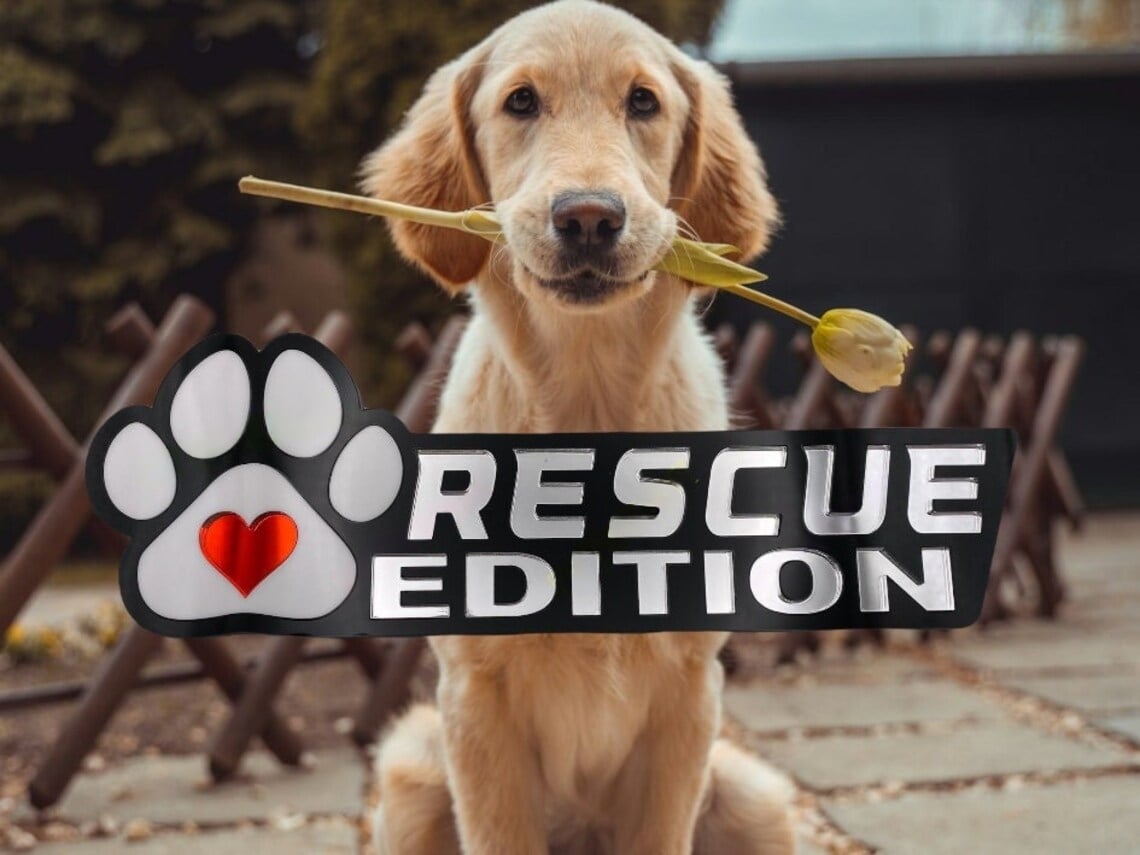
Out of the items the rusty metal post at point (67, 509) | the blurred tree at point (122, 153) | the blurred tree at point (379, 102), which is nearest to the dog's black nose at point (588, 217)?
the rusty metal post at point (67, 509)

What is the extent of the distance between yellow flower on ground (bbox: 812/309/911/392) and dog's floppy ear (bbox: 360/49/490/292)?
2.35 ft

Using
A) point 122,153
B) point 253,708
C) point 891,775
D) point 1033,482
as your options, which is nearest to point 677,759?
point 891,775

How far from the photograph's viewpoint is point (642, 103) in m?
1.97

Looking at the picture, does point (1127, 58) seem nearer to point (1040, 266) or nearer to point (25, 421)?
point (1040, 266)

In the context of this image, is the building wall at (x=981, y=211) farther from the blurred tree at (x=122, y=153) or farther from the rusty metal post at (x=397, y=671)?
the rusty metal post at (x=397, y=671)

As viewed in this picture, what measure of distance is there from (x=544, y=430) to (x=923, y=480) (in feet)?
2.25

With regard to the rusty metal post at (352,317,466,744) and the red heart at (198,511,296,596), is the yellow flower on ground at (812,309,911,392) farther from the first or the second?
the rusty metal post at (352,317,466,744)

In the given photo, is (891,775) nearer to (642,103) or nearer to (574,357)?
(574,357)

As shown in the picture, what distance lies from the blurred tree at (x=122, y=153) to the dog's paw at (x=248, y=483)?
828cm

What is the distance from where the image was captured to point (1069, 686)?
4.68 m

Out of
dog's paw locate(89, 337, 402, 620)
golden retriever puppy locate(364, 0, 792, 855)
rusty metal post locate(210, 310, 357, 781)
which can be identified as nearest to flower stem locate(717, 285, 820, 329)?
golden retriever puppy locate(364, 0, 792, 855)

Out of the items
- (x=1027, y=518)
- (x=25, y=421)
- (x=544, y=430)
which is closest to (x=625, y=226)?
(x=544, y=430)

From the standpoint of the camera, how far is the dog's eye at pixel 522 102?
195 centimetres

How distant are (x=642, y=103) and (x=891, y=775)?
2.34 meters
